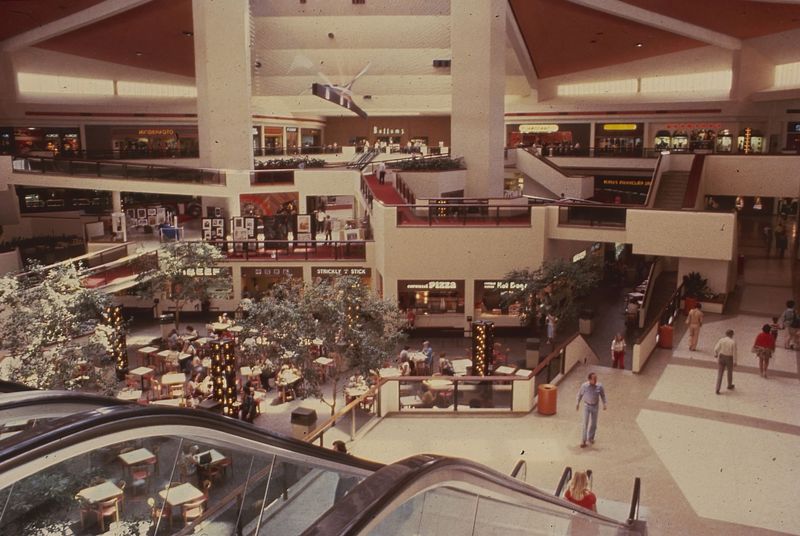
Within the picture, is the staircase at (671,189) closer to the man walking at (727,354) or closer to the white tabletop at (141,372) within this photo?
the man walking at (727,354)

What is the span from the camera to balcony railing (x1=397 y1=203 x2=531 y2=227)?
18.8 m

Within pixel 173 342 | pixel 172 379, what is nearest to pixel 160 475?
pixel 172 379

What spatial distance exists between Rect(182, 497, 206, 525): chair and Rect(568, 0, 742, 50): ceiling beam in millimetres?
26071

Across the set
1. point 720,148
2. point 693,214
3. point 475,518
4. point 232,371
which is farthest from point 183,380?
point 720,148

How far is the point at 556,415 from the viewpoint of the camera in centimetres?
1105

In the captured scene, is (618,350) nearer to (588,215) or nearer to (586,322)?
(586,322)

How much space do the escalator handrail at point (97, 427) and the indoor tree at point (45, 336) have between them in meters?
9.05

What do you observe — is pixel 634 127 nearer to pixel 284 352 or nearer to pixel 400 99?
pixel 400 99

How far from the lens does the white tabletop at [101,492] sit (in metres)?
3.22

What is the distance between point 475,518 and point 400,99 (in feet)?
111

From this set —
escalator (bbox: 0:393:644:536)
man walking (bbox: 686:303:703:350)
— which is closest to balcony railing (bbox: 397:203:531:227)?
man walking (bbox: 686:303:703:350)

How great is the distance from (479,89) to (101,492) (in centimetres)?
2232

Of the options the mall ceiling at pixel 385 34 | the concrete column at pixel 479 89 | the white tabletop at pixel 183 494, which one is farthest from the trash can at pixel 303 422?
the mall ceiling at pixel 385 34

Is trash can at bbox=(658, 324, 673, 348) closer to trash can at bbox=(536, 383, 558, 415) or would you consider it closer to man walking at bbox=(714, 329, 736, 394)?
man walking at bbox=(714, 329, 736, 394)
